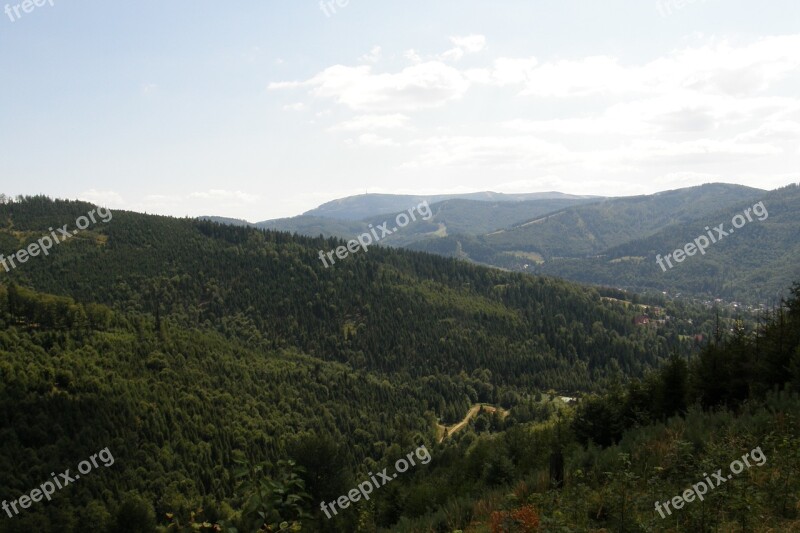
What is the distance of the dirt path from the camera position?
516ft

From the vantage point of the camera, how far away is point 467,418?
562 feet

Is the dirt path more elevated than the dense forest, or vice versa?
the dense forest

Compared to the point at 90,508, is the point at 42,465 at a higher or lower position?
higher

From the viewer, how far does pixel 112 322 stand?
144 meters

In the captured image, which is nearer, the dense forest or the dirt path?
the dense forest

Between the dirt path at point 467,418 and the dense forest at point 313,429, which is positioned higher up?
the dense forest at point 313,429

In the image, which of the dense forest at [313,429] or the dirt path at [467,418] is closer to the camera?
the dense forest at [313,429]

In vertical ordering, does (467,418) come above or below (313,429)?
below

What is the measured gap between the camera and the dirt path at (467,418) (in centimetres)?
15712

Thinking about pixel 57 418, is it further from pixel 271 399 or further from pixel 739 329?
pixel 739 329

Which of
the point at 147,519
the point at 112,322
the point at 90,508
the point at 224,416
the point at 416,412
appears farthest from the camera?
the point at 416,412

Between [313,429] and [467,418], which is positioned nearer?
[313,429]

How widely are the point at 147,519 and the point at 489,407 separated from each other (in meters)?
138

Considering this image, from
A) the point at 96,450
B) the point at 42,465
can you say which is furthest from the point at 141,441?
the point at 42,465
